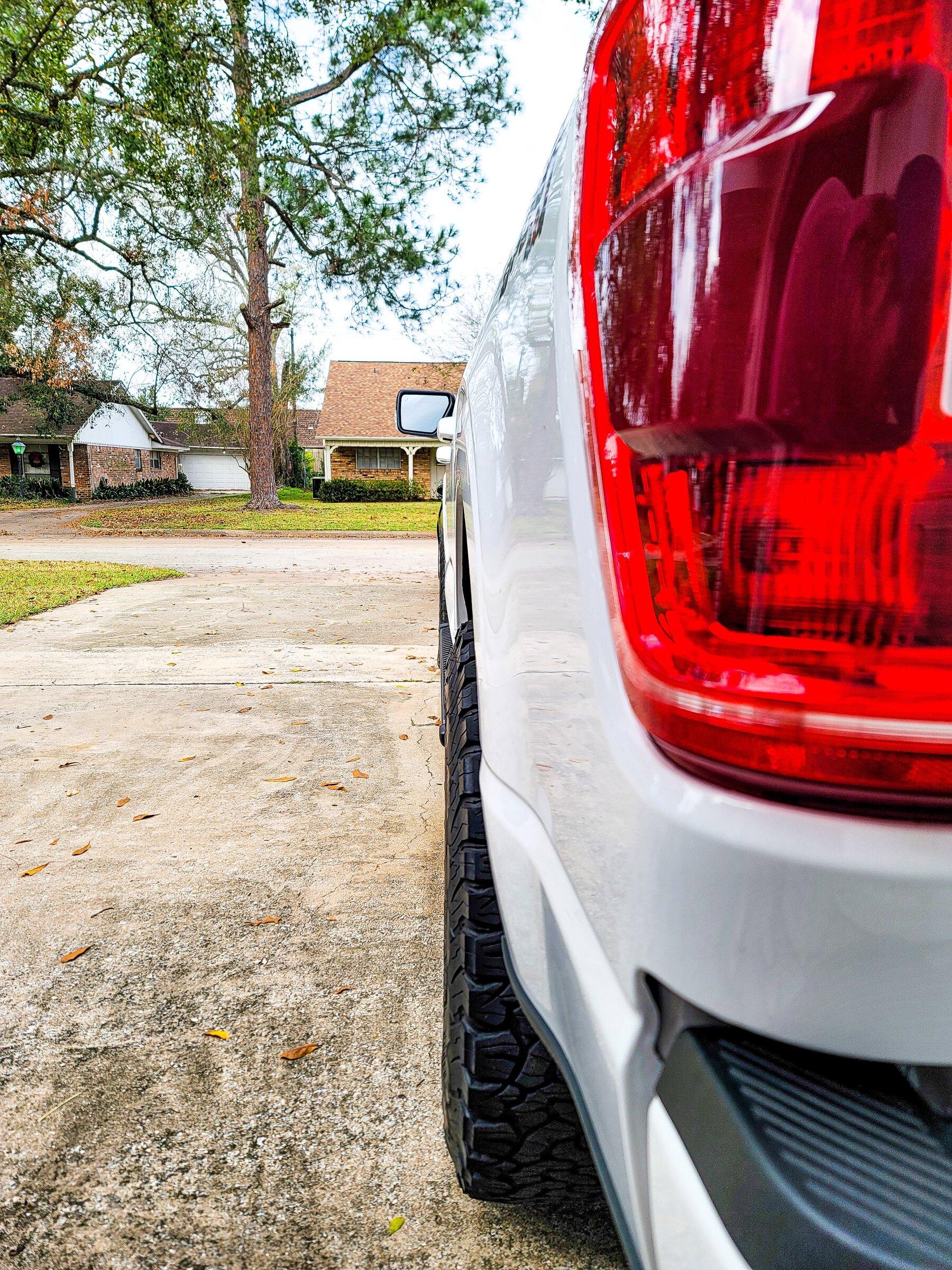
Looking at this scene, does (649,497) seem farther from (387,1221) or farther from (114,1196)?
Result: (114,1196)

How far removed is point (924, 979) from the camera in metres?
0.58

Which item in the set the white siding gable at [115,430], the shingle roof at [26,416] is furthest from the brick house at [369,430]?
the shingle roof at [26,416]

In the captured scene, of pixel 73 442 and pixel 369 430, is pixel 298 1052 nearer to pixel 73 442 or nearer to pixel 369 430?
pixel 369 430

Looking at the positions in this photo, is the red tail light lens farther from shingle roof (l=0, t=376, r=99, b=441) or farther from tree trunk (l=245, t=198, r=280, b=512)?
shingle roof (l=0, t=376, r=99, b=441)

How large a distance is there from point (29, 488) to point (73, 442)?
270 cm

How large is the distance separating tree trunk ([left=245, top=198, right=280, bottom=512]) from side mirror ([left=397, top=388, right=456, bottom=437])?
73.5 feet

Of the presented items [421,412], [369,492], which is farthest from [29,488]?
[421,412]

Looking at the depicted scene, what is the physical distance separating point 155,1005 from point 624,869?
1.59m

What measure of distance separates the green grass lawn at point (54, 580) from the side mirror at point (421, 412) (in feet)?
15.2

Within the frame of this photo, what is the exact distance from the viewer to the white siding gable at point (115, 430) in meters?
38.0

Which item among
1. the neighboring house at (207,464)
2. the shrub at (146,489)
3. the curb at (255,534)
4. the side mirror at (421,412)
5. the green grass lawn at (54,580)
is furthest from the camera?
the neighboring house at (207,464)

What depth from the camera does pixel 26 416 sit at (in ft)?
124

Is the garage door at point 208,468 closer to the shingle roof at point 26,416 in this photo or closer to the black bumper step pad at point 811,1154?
the shingle roof at point 26,416

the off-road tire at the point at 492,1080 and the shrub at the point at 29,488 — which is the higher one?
the shrub at the point at 29,488
